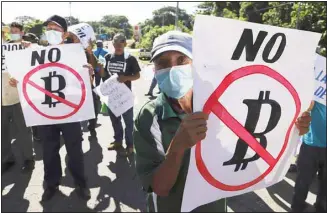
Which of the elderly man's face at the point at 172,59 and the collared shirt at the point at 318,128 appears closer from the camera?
the elderly man's face at the point at 172,59

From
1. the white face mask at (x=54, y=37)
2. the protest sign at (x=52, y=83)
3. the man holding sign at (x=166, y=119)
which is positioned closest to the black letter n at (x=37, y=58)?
the protest sign at (x=52, y=83)

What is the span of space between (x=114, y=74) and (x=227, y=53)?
388cm

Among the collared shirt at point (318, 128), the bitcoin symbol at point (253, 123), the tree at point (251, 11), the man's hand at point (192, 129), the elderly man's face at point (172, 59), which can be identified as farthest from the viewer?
the tree at point (251, 11)

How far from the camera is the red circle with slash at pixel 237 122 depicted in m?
1.33

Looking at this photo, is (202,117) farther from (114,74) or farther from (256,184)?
(114,74)

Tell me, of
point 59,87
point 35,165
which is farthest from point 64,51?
point 35,165

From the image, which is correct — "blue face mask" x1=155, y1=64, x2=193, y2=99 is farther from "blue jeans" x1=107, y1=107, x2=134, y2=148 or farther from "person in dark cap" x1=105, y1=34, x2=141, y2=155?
"blue jeans" x1=107, y1=107, x2=134, y2=148

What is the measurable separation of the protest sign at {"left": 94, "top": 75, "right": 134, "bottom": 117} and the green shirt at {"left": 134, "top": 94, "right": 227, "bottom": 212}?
3407mm

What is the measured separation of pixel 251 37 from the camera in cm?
134

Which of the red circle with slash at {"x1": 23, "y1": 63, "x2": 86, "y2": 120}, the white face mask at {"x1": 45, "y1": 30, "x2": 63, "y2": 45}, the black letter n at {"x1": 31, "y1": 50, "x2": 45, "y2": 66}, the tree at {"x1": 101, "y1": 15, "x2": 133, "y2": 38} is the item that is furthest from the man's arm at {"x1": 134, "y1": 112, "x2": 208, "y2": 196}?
the tree at {"x1": 101, "y1": 15, "x2": 133, "y2": 38}

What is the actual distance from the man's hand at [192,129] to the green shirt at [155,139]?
0.78 ft

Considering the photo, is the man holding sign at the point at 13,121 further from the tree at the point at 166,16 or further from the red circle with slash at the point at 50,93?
the tree at the point at 166,16

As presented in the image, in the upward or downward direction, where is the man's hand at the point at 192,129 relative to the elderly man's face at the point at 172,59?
downward

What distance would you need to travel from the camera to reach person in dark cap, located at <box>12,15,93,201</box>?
3.56 m
